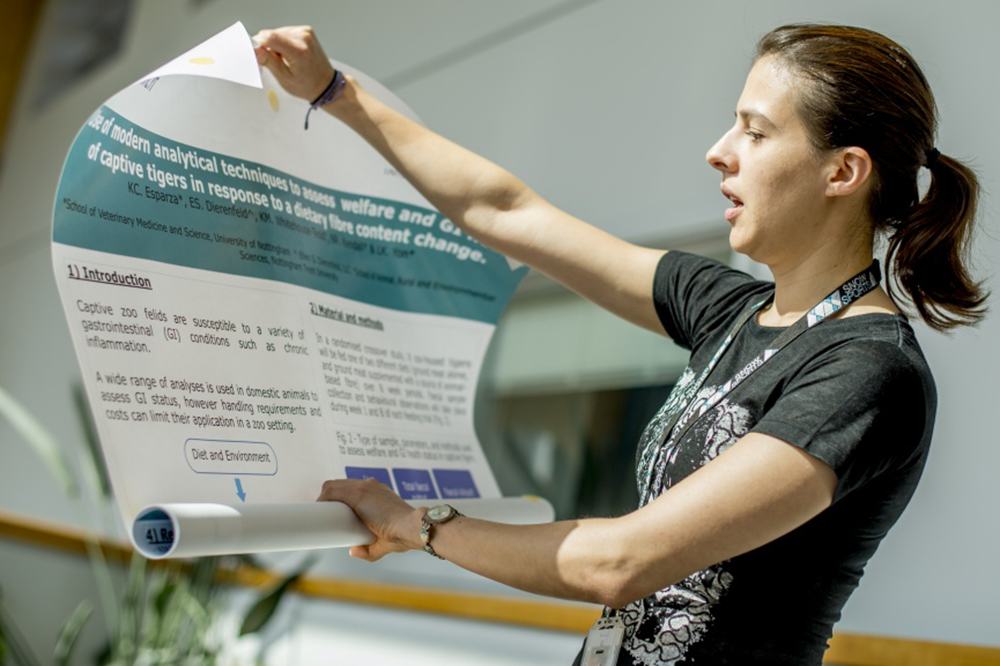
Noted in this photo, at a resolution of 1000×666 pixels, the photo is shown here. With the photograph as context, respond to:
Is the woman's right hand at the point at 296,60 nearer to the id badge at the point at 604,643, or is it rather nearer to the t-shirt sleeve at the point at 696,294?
the t-shirt sleeve at the point at 696,294

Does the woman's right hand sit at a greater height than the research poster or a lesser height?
greater

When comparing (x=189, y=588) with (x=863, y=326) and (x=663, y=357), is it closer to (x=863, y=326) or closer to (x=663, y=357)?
(x=663, y=357)

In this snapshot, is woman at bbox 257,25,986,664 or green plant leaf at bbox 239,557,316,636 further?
green plant leaf at bbox 239,557,316,636

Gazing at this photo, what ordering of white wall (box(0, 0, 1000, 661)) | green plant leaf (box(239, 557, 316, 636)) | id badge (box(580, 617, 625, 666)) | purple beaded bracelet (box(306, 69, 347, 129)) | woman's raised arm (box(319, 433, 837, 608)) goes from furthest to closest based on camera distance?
green plant leaf (box(239, 557, 316, 636)) → white wall (box(0, 0, 1000, 661)) → purple beaded bracelet (box(306, 69, 347, 129)) → id badge (box(580, 617, 625, 666)) → woman's raised arm (box(319, 433, 837, 608))

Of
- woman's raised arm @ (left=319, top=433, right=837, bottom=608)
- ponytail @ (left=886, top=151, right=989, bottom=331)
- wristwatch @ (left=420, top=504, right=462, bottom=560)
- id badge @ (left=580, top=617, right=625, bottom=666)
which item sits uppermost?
ponytail @ (left=886, top=151, right=989, bottom=331)

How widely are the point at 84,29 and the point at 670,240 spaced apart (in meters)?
5.94

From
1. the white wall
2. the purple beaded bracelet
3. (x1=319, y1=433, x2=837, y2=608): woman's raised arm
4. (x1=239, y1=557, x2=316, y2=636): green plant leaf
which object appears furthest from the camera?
(x1=239, y1=557, x2=316, y2=636): green plant leaf

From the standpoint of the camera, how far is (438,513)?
3.31ft

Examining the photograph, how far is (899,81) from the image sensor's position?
1.03 metres

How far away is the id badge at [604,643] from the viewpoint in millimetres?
996

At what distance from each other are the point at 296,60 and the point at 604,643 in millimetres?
788

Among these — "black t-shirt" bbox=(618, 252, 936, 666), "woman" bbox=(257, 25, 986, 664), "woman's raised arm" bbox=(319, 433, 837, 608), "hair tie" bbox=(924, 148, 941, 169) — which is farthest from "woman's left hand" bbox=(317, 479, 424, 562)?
"hair tie" bbox=(924, 148, 941, 169)

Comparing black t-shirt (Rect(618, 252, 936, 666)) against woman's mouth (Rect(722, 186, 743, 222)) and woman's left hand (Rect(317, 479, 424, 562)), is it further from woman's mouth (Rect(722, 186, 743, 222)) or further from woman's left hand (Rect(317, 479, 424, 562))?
woman's left hand (Rect(317, 479, 424, 562))

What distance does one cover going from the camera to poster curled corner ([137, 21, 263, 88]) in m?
1.13
